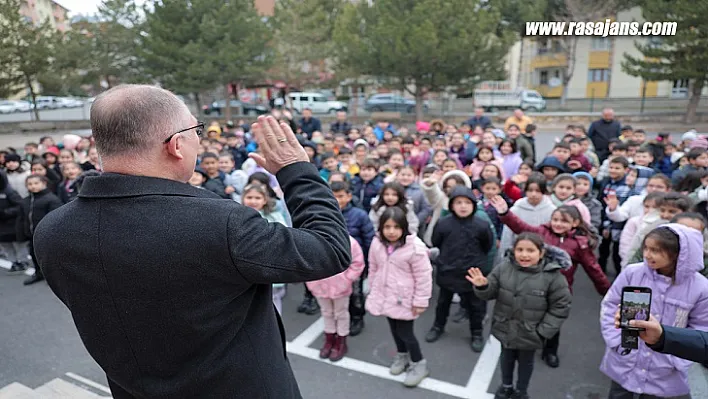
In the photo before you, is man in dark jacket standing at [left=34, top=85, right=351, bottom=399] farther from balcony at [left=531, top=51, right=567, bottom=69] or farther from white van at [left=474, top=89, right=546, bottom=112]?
balcony at [left=531, top=51, right=567, bottom=69]

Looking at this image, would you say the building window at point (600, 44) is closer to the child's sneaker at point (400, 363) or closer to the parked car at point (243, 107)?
the parked car at point (243, 107)

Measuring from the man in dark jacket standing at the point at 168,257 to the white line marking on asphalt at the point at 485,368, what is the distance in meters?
2.83

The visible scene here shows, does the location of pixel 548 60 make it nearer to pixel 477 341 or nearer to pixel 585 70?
pixel 585 70

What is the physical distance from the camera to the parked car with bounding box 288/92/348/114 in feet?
93.0

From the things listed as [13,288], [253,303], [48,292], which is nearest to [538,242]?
[253,303]

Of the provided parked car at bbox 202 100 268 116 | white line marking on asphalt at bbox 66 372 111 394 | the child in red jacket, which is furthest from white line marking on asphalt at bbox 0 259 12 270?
parked car at bbox 202 100 268 116

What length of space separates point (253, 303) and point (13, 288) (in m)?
5.96

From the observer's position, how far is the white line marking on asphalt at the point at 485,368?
3708mm

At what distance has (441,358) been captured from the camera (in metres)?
4.10

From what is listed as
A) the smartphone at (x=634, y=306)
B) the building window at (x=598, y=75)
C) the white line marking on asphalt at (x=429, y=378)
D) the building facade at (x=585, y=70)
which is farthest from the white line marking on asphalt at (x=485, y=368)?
the building window at (x=598, y=75)

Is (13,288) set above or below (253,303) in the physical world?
below

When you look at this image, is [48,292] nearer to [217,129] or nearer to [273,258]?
[273,258]

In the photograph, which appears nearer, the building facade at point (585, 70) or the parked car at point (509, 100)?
the parked car at point (509, 100)

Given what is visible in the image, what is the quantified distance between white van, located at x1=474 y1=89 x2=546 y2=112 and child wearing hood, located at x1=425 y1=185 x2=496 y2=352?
24.5 m
